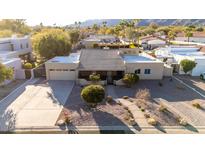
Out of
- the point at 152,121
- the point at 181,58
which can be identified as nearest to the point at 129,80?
the point at 152,121

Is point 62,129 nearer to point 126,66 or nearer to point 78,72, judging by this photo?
point 78,72

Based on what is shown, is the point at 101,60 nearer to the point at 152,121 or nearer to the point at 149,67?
the point at 149,67

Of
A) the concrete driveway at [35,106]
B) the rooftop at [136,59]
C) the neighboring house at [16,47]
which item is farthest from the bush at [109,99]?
the neighboring house at [16,47]

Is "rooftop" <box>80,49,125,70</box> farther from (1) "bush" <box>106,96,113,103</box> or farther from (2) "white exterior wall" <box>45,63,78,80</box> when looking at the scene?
(1) "bush" <box>106,96,113,103</box>

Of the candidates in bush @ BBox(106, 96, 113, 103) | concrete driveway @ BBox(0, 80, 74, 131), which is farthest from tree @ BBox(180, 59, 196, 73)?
concrete driveway @ BBox(0, 80, 74, 131)

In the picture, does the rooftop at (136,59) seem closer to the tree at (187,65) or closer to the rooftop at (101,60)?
the rooftop at (101,60)
